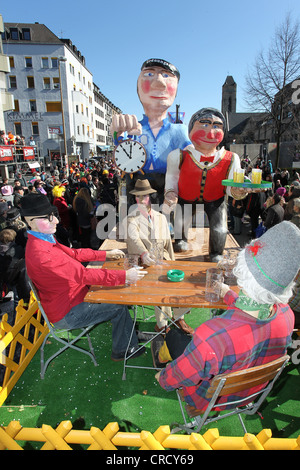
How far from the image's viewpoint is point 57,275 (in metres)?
2.59

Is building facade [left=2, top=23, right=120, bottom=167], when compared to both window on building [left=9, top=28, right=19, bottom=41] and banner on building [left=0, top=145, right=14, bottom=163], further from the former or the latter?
banner on building [left=0, top=145, right=14, bottom=163]

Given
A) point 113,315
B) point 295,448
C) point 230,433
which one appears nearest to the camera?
point 295,448

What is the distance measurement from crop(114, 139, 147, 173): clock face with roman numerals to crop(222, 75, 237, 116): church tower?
7671cm

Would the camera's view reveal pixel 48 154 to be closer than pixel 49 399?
No

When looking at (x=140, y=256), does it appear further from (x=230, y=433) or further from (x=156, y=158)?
(x=230, y=433)

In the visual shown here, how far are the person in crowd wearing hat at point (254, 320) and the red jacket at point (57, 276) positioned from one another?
47.0 inches

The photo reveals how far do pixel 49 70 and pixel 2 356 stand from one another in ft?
114

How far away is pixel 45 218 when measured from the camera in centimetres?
271

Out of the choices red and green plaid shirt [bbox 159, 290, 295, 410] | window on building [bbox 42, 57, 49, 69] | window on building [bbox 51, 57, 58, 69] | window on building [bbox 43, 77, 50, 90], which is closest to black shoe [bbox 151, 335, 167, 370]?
red and green plaid shirt [bbox 159, 290, 295, 410]

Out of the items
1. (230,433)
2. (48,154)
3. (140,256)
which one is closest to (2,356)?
(140,256)

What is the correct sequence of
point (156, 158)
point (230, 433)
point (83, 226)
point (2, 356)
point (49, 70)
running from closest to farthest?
1. point (230, 433)
2. point (2, 356)
3. point (156, 158)
4. point (83, 226)
5. point (49, 70)

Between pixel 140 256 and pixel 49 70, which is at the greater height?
pixel 49 70

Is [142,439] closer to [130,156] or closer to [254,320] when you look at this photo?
[254,320]

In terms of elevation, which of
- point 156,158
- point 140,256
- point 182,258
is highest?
point 156,158
